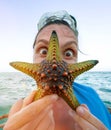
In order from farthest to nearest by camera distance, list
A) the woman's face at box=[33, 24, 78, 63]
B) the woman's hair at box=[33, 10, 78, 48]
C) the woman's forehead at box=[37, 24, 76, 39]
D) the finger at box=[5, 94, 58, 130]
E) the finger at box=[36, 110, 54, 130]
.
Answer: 1. the woman's hair at box=[33, 10, 78, 48]
2. the woman's forehead at box=[37, 24, 76, 39]
3. the woman's face at box=[33, 24, 78, 63]
4. the finger at box=[36, 110, 54, 130]
5. the finger at box=[5, 94, 58, 130]

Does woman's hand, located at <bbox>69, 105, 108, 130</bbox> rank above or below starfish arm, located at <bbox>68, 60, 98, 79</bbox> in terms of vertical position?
below

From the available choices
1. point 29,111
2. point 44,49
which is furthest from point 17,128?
point 44,49

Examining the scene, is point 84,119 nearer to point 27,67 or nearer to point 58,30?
point 27,67

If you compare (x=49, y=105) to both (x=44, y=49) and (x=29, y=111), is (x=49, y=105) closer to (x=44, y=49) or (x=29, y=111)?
(x=29, y=111)

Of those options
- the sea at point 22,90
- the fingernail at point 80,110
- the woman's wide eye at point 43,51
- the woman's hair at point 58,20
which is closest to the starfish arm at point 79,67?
the fingernail at point 80,110

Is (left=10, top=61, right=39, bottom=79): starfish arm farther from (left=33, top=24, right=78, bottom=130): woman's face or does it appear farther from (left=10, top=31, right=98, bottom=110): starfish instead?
(left=33, top=24, right=78, bottom=130): woman's face

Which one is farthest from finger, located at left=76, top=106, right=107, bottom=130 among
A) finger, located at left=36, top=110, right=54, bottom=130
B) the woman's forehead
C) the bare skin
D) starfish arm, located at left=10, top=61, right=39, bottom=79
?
the woman's forehead
